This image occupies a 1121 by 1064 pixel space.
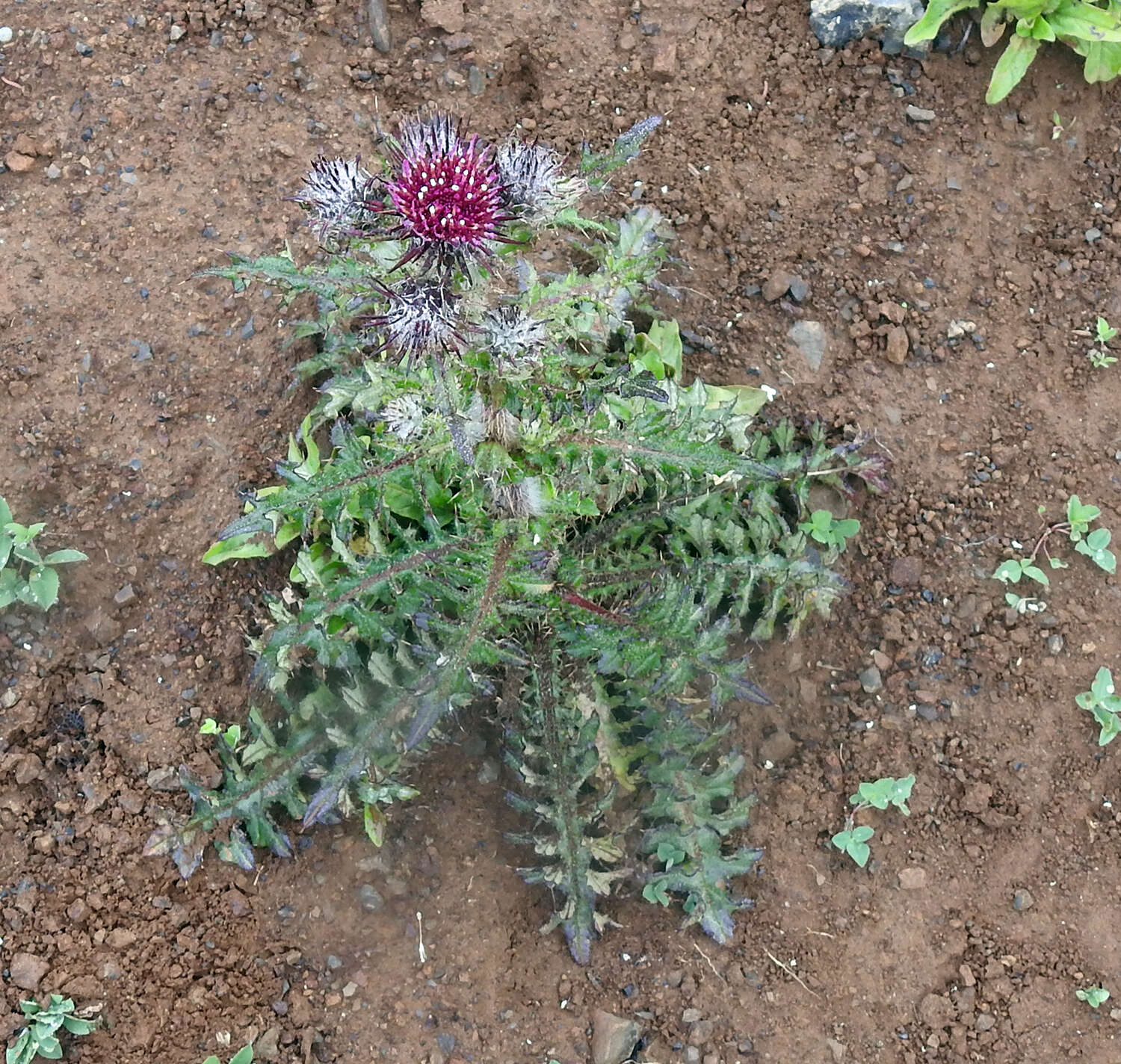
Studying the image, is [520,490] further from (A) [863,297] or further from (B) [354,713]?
(A) [863,297]

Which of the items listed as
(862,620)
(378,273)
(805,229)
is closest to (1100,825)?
(862,620)

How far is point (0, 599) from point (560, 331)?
6.74ft

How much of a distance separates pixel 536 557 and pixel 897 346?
1.77 m

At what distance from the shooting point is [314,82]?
4.29m

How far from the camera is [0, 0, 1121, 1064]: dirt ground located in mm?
3348

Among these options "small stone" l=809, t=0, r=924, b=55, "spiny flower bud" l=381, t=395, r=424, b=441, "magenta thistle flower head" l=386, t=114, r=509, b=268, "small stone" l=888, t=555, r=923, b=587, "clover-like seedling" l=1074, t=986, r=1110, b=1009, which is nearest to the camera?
"magenta thistle flower head" l=386, t=114, r=509, b=268

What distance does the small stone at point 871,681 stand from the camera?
3680mm

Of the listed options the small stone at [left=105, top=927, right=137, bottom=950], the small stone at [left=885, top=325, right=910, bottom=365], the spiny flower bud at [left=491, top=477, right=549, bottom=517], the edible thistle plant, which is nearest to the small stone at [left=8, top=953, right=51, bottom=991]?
the small stone at [left=105, top=927, right=137, bottom=950]

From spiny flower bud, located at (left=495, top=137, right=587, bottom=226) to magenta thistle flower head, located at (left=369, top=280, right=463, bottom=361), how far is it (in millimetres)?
291

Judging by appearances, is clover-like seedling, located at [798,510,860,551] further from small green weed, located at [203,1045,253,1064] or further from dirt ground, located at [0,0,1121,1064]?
small green weed, located at [203,1045,253,1064]

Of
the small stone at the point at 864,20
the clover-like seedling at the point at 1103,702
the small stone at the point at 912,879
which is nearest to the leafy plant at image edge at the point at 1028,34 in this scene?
the small stone at the point at 864,20

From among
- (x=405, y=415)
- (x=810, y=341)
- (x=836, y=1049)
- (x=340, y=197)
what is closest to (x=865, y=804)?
(x=836, y=1049)

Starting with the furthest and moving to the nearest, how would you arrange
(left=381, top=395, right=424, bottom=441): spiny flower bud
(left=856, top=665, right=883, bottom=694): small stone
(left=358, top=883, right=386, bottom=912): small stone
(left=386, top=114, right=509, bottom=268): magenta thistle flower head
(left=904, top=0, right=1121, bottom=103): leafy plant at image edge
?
(left=904, top=0, right=1121, bottom=103): leafy plant at image edge → (left=856, top=665, right=883, bottom=694): small stone → (left=358, top=883, right=386, bottom=912): small stone → (left=381, top=395, right=424, bottom=441): spiny flower bud → (left=386, top=114, right=509, bottom=268): magenta thistle flower head

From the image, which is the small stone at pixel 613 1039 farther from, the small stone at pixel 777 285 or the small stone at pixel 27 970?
the small stone at pixel 777 285
